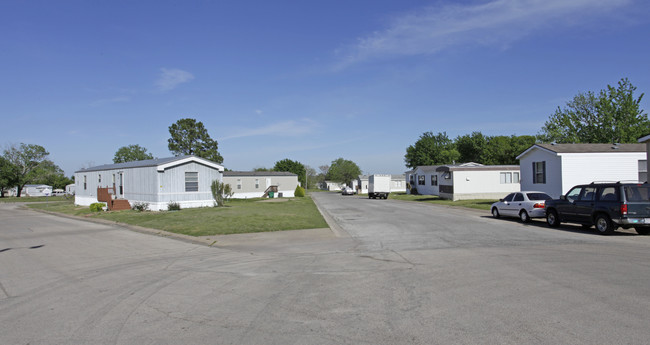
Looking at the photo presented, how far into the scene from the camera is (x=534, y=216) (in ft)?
62.5

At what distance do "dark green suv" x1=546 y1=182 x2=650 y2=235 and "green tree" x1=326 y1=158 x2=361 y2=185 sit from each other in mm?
103036

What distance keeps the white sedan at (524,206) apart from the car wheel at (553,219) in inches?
54.8

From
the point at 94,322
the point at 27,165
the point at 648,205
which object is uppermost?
the point at 27,165

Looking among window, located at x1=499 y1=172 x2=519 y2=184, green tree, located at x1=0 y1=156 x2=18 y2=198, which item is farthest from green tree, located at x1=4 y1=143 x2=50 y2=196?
window, located at x1=499 y1=172 x2=519 y2=184

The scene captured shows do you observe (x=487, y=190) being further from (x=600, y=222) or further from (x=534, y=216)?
(x=600, y=222)

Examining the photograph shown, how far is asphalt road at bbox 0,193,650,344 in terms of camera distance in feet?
17.0

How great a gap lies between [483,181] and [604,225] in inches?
1122

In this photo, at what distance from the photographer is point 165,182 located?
92.2 ft

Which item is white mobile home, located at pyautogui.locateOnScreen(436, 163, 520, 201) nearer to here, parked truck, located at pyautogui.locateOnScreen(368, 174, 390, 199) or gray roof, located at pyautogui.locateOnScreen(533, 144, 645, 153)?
parked truck, located at pyautogui.locateOnScreen(368, 174, 390, 199)

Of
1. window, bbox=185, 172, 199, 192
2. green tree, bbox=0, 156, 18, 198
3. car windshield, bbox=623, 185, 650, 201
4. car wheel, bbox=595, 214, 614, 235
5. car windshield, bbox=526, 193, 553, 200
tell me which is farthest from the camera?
green tree, bbox=0, 156, 18, 198

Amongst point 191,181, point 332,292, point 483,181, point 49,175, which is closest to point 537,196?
point 332,292

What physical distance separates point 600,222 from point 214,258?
12.8 meters

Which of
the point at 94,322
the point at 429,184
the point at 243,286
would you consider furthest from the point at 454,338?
the point at 429,184

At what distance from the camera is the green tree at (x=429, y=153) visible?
95125 millimetres
